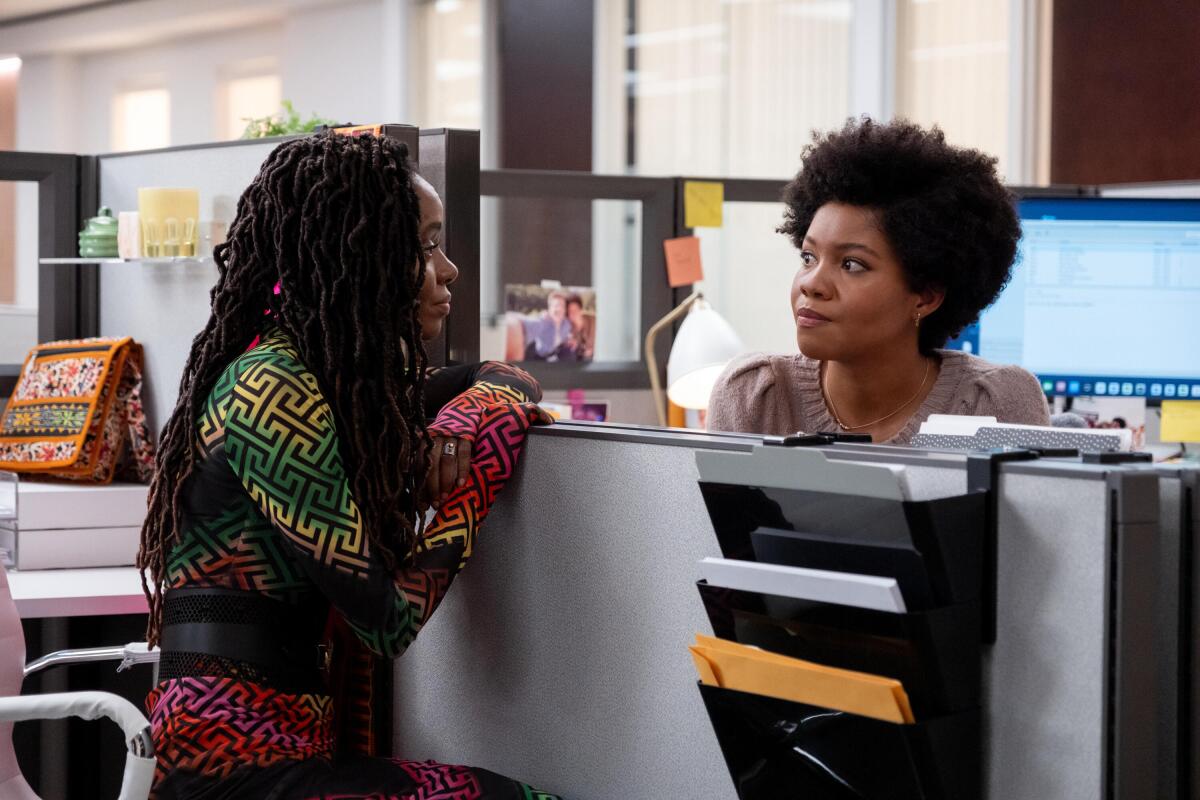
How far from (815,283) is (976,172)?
0.87 feet

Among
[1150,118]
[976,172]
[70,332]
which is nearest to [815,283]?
[976,172]

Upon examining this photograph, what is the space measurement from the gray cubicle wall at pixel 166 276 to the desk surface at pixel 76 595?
1.08 feet

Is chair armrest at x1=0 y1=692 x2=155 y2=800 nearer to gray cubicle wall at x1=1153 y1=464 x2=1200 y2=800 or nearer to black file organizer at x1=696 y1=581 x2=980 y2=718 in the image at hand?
black file organizer at x1=696 y1=581 x2=980 y2=718

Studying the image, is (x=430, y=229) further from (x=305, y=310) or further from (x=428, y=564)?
(x=428, y=564)

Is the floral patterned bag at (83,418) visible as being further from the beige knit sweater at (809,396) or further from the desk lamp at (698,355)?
the beige knit sweater at (809,396)

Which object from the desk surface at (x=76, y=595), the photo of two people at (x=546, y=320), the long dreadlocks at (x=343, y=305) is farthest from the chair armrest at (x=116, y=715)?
the photo of two people at (x=546, y=320)

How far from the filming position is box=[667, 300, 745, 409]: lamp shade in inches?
100

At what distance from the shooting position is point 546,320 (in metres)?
2.79

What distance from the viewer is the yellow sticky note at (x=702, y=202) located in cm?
274

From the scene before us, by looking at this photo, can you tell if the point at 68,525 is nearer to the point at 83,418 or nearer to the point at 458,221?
the point at 83,418

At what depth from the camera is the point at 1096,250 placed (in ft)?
8.54

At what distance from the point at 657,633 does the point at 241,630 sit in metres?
0.37

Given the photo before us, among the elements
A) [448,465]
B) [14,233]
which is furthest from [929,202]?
[14,233]

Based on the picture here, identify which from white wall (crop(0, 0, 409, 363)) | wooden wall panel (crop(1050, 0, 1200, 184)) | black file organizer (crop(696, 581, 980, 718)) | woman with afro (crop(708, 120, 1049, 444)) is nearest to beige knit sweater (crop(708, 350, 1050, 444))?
woman with afro (crop(708, 120, 1049, 444))
